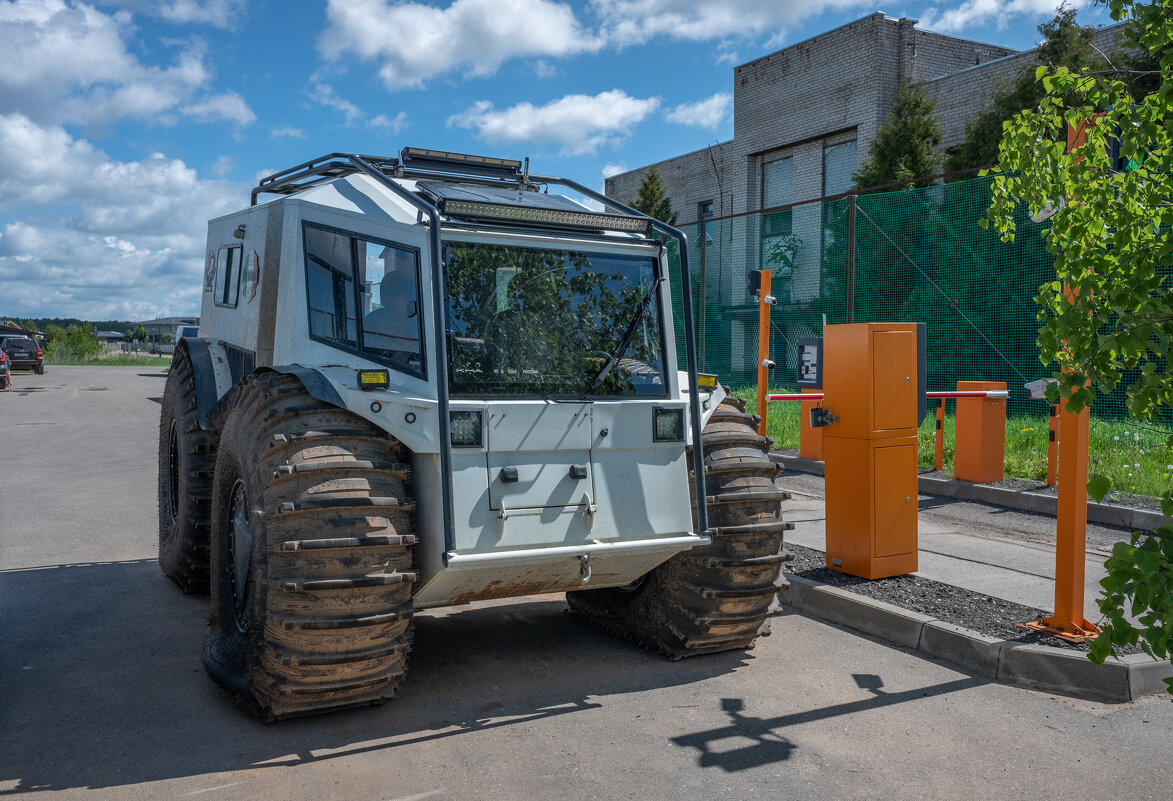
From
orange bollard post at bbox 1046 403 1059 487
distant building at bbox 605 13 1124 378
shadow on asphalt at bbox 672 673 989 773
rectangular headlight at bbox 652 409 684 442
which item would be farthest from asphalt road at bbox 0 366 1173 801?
distant building at bbox 605 13 1124 378

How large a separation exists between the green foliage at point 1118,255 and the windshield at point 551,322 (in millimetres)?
2053

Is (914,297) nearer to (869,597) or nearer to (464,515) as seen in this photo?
(869,597)

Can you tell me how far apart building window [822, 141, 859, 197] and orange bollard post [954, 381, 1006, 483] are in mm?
15487

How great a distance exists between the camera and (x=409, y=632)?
4609mm

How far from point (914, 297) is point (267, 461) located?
13550 mm

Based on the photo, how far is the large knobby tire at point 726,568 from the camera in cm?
525

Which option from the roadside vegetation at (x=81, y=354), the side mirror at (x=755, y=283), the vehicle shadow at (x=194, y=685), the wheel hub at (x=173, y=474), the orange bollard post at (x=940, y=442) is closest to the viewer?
the vehicle shadow at (x=194, y=685)

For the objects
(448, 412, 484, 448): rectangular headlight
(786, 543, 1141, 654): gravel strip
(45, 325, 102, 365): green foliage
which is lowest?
(786, 543, 1141, 654): gravel strip

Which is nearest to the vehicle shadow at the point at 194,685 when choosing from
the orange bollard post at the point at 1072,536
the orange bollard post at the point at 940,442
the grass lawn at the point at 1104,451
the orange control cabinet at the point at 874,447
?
the orange control cabinet at the point at 874,447

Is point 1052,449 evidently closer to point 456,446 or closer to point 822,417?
point 822,417

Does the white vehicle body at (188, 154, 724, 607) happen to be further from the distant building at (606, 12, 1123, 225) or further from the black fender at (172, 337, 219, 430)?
the distant building at (606, 12, 1123, 225)

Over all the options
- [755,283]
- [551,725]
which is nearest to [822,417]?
[755,283]

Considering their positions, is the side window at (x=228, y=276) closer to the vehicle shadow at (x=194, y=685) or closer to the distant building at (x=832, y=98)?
the vehicle shadow at (x=194, y=685)

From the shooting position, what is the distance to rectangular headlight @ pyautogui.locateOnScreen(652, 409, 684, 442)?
5.02m
